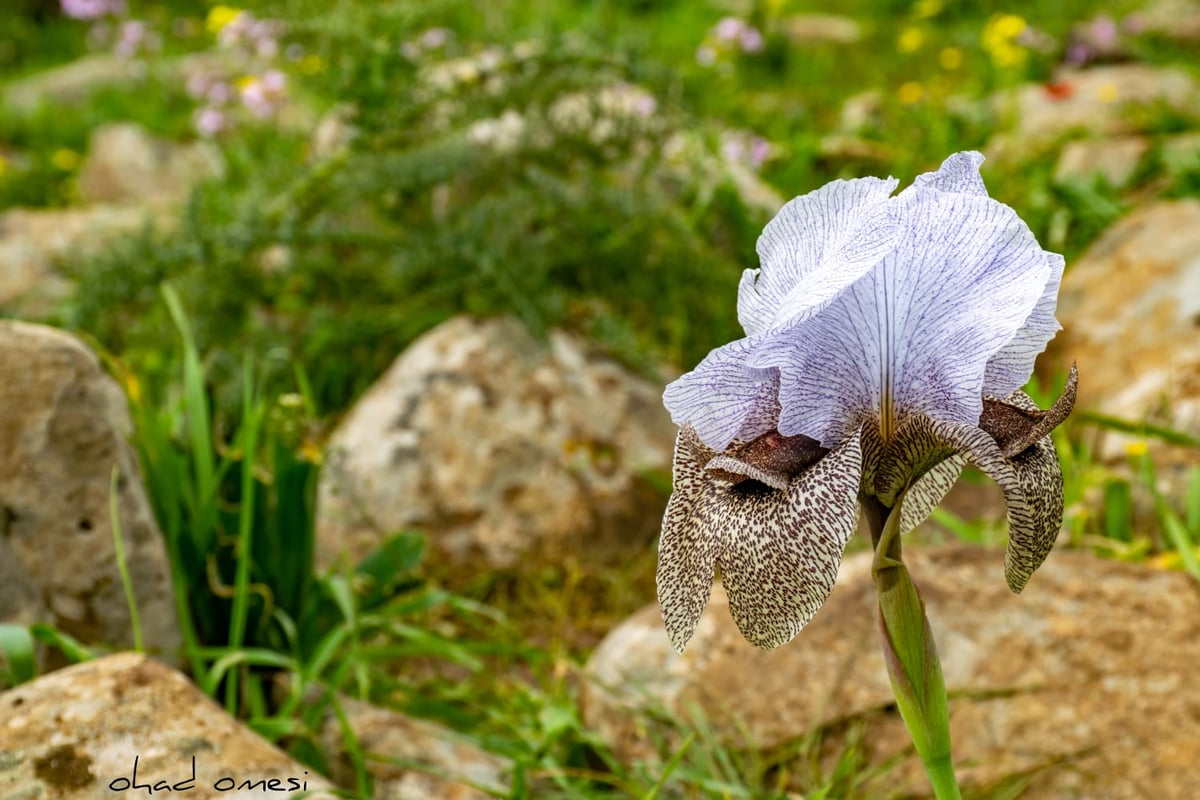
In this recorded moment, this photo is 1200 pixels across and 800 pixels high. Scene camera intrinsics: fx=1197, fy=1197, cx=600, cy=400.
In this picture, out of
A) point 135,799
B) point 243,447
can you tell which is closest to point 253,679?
point 243,447

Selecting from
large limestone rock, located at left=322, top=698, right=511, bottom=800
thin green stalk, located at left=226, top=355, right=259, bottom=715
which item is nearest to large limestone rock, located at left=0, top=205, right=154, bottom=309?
thin green stalk, located at left=226, top=355, right=259, bottom=715

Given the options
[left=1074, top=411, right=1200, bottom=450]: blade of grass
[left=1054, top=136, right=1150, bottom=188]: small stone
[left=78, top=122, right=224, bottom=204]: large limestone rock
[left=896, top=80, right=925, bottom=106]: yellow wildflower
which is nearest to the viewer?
[left=1074, top=411, right=1200, bottom=450]: blade of grass

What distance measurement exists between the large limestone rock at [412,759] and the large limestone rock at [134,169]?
4.76m

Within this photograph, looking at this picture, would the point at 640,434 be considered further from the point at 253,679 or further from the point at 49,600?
the point at 49,600

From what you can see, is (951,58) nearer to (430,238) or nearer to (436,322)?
(436,322)

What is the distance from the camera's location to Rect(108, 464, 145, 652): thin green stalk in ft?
6.92

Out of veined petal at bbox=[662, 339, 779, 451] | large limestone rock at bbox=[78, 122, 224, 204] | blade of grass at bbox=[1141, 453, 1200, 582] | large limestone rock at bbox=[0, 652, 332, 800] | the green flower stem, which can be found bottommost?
large limestone rock at bbox=[78, 122, 224, 204]

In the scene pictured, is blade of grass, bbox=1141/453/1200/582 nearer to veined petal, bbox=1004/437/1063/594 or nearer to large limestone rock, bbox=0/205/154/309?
veined petal, bbox=1004/437/1063/594

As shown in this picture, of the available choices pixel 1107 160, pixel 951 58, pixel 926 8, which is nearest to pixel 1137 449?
pixel 1107 160

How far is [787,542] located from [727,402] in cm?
17

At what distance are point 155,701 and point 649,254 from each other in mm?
2415

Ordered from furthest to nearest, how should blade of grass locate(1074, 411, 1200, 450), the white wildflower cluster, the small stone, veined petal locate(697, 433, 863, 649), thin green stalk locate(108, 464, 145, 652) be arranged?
the white wildflower cluster → the small stone → blade of grass locate(1074, 411, 1200, 450) → thin green stalk locate(108, 464, 145, 652) → veined petal locate(697, 433, 863, 649)

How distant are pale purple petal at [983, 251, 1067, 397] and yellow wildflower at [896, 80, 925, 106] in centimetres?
576

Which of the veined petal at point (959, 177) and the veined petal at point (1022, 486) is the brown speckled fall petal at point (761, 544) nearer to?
the veined petal at point (1022, 486)
